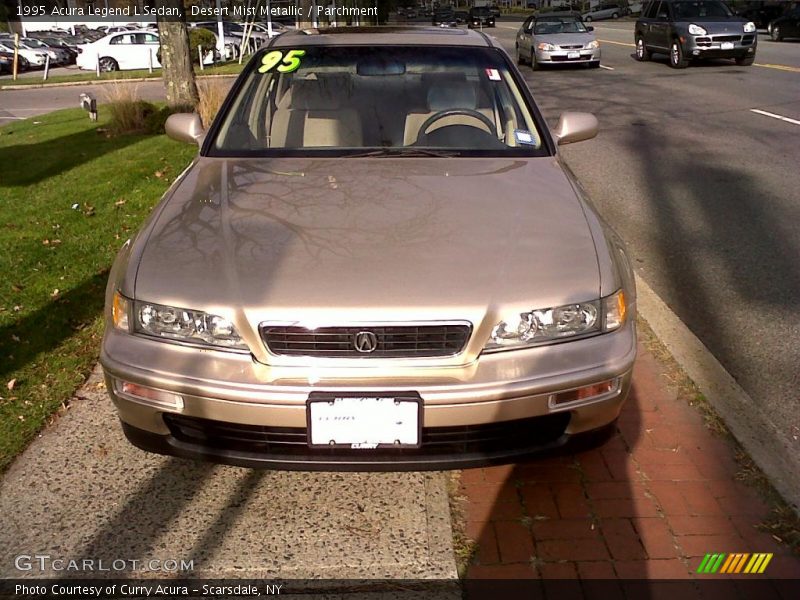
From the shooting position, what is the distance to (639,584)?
2.64 meters

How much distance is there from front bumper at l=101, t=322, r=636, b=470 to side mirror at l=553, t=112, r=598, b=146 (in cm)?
181

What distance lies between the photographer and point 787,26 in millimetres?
29609

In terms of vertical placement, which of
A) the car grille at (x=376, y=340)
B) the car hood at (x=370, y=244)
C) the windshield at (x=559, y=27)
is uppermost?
the car hood at (x=370, y=244)

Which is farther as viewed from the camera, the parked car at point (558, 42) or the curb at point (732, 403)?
the parked car at point (558, 42)

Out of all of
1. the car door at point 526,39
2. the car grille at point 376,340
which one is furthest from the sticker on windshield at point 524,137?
the car door at point 526,39

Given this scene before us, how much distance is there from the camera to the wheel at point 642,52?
23.2 meters

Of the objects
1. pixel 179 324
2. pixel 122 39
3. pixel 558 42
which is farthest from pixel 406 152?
pixel 122 39

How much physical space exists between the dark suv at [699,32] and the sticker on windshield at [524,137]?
710 inches

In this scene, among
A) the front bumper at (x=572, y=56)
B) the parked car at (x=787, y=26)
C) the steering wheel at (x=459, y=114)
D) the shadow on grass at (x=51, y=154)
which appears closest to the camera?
the steering wheel at (x=459, y=114)

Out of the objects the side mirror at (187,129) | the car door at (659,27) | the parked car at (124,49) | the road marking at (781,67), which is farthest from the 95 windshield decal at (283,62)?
the parked car at (124,49)

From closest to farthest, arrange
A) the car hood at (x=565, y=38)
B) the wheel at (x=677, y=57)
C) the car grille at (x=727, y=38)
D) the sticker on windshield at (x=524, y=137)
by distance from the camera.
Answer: the sticker on windshield at (x=524, y=137) → the car grille at (x=727, y=38) → the wheel at (x=677, y=57) → the car hood at (x=565, y=38)

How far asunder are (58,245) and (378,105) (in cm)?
337

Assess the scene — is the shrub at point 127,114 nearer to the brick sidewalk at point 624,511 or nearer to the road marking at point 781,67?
the brick sidewalk at point 624,511

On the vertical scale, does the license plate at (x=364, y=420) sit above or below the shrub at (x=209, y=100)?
above
